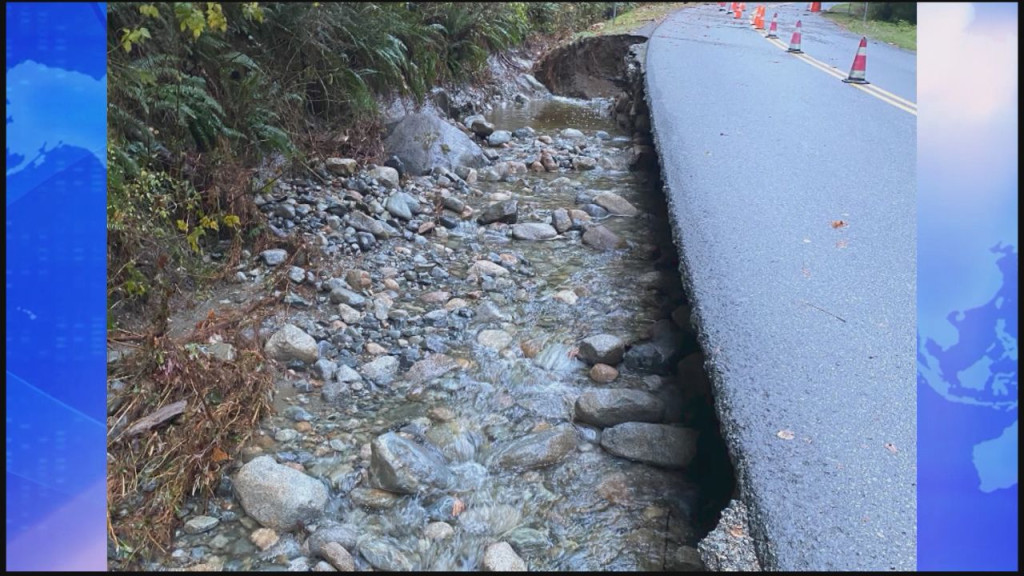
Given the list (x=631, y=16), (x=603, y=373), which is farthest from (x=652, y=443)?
(x=631, y=16)

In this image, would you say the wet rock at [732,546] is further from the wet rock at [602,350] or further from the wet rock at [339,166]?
the wet rock at [339,166]

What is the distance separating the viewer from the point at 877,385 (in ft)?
9.18

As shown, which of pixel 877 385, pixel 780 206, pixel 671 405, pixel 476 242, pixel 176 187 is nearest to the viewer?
pixel 877 385

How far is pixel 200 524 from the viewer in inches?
106

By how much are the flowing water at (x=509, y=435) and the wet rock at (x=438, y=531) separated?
0.02m

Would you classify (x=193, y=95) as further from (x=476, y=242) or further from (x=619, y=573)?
(x=476, y=242)

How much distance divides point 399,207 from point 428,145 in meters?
1.38

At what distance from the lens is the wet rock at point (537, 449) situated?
3.18 meters

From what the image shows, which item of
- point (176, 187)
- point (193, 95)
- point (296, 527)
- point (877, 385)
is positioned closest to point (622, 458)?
point (877, 385)

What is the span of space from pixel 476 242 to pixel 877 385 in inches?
133

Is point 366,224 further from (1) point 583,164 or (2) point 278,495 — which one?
(1) point 583,164

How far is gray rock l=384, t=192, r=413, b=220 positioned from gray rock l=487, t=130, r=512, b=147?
9.42 ft

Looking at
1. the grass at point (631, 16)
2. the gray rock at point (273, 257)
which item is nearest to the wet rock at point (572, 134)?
the grass at point (631, 16)

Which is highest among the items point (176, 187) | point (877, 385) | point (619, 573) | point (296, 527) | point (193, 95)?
point (193, 95)
